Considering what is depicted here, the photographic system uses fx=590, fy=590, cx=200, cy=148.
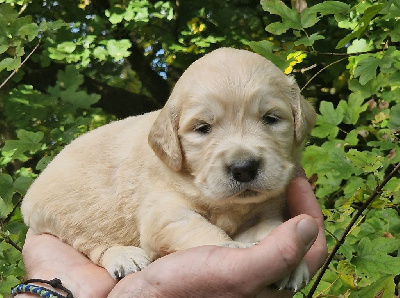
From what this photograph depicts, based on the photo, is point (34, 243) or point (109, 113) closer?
point (34, 243)

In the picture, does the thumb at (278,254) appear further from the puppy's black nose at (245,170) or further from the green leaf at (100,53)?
the green leaf at (100,53)

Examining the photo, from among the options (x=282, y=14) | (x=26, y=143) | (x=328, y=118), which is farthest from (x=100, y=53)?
(x=282, y=14)

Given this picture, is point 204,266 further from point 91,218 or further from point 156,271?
point 91,218

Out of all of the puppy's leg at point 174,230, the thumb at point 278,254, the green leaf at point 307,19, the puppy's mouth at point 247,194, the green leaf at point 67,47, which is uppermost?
the green leaf at point 307,19

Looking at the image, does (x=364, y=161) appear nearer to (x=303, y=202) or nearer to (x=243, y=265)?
(x=303, y=202)

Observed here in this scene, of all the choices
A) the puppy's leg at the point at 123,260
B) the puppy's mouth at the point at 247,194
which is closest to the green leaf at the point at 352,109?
the puppy's mouth at the point at 247,194

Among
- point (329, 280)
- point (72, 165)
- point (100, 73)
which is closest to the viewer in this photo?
point (72, 165)

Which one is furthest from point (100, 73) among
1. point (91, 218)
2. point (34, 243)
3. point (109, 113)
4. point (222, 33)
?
point (91, 218)
